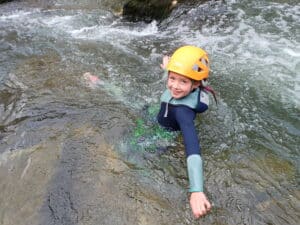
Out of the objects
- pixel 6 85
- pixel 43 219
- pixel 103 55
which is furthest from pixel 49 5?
pixel 43 219

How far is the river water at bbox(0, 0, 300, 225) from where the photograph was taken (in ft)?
11.3

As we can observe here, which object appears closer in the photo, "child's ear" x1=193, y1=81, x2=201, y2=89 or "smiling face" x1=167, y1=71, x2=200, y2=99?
"smiling face" x1=167, y1=71, x2=200, y2=99

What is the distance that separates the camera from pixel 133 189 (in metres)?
3.60

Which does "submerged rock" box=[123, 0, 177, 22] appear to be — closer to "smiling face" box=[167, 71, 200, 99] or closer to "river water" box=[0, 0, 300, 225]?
"river water" box=[0, 0, 300, 225]

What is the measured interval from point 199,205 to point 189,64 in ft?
4.35

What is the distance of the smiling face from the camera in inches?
141

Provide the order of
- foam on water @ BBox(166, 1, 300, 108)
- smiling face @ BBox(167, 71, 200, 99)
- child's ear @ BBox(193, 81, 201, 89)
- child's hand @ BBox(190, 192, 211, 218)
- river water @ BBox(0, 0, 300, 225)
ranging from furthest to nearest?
foam on water @ BBox(166, 1, 300, 108), child's ear @ BBox(193, 81, 201, 89), smiling face @ BBox(167, 71, 200, 99), river water @ BBox(0, 0, 300, 225), child's hand @ BBox(190, 192, 211, 218)

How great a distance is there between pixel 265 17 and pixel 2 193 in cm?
588

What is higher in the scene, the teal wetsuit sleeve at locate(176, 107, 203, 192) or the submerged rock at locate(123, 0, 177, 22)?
the teal wetsuit sleeve at locate(176, 107, 203, 192)

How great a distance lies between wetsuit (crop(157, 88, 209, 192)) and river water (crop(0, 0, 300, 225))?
1.18 feet

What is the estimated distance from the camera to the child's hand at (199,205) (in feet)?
9.18

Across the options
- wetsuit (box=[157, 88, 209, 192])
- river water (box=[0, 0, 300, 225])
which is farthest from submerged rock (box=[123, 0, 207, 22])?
wetsuit (box=[157, 88, 209, 192])

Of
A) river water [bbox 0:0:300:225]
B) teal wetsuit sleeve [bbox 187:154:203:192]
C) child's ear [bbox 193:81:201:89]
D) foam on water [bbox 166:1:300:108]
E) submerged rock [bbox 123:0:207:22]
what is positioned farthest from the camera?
submerged rock [bbox 123:0:207:22]

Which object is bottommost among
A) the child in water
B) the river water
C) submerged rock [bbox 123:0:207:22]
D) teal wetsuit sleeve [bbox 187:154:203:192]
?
the river water
